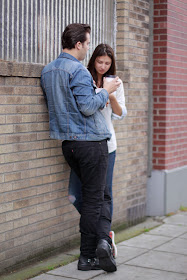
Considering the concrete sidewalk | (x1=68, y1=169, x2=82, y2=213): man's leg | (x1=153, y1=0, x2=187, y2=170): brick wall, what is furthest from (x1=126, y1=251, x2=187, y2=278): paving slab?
(x1=153, y1=0, x2=187, y2=170): brick wall

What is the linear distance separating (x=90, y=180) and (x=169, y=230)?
6.85ft

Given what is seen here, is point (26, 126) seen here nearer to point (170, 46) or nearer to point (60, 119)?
point (60, 119)

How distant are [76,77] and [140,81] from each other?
93.0 inches

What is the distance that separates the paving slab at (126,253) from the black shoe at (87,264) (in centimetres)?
29

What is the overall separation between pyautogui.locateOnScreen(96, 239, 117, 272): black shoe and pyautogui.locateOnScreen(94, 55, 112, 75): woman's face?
1500 millimetres

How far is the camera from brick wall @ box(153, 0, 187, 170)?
6812 mm

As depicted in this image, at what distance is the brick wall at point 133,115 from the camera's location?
620 cm

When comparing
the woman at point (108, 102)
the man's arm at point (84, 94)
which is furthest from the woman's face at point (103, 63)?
the man's arm at point (84, 94)

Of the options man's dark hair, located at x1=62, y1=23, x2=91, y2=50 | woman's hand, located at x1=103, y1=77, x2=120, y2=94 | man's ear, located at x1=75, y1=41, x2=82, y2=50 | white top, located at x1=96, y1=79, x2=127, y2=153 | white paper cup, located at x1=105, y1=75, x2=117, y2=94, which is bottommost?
white top, located at x1=96, y1=79, x2=127, y2=153

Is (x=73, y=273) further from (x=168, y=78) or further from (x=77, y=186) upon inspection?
(x=168, y=78)

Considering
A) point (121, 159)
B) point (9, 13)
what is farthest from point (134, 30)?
point (9, 13)

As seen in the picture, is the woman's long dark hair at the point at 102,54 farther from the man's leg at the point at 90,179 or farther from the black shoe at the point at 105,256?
the black shoe at the point at 105,256

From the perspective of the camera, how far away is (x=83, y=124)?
4402 millimetres

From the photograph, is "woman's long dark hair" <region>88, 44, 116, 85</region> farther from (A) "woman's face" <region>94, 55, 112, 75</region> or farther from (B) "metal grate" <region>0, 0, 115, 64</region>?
(B) "metal grate" <region>0, 0, 115, 64</region>
